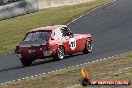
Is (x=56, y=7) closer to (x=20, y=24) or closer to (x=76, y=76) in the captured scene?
(x=20, y=24)

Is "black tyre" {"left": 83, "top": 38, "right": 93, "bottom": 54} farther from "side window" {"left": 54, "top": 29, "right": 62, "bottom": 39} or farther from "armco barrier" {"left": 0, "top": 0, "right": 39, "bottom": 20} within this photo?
"armco barrier" {"left": 0, "top": 0, "right": 39, "bottom": 20}

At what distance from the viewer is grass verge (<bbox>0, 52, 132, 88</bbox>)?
474 inches

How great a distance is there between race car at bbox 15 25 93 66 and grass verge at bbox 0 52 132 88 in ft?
10.5

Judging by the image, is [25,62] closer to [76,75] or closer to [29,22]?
[76,75]

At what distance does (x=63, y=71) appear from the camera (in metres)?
14.6

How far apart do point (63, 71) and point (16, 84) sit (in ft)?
6.40

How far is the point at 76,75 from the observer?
44.0 feet

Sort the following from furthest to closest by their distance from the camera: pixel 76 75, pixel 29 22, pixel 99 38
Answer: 1. pixel 29 22
2. pixel 99 38
3. pixel 76 75

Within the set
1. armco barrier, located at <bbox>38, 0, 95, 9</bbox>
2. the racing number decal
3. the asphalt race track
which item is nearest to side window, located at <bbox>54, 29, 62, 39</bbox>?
the racing number decal

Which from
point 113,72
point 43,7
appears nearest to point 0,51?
point 113,72

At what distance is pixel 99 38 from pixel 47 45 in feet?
24.8

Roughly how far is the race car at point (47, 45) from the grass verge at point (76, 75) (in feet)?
10.5

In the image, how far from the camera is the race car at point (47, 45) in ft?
60.0

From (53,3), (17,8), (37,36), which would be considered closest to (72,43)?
(37,36)
